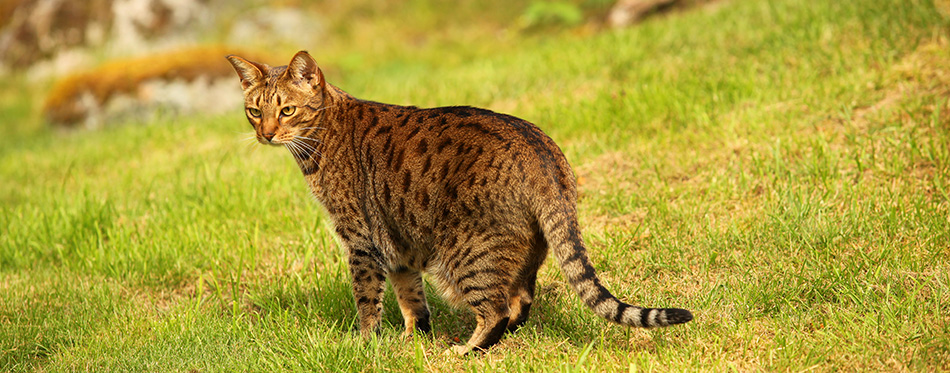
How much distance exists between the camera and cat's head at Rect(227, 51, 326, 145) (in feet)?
12.3

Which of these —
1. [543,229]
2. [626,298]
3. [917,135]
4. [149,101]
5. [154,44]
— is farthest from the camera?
[154,44]

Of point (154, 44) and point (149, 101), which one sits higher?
point (154, 44)

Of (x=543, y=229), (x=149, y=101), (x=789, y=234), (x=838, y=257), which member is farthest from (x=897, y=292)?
(x=149, y=101)

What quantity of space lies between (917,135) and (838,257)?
1.63m

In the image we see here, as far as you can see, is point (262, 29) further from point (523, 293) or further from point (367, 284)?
point (523, 293)

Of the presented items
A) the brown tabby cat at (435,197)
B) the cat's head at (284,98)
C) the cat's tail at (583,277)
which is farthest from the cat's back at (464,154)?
the cat's head at (284,98)

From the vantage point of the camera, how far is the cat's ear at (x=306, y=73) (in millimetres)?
3734

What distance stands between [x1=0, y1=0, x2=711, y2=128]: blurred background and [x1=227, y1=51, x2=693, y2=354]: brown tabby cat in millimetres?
7324

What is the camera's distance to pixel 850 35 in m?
6.38

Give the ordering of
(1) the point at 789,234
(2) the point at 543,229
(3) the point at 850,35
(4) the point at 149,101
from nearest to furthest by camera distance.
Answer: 1. (2) the point at 543,229
2. (1) the point at 789,234
3. (3) the point at 850,35
4. (4) the point at 149,101

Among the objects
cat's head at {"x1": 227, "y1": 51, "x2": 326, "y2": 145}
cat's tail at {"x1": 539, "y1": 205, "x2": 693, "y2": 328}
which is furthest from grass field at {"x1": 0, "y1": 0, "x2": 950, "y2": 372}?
cat's head at {"x1": 227, "y1": 51, "x2": 326, "y2": 145}

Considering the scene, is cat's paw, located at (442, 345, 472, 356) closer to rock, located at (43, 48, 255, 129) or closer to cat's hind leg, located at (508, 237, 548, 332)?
cat's hind leg, located at (508, 237, 548, 332)

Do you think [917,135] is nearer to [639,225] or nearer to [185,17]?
[639,225]

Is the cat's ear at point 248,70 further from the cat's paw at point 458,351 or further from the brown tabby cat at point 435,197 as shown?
the cat's paw at point 458,351
